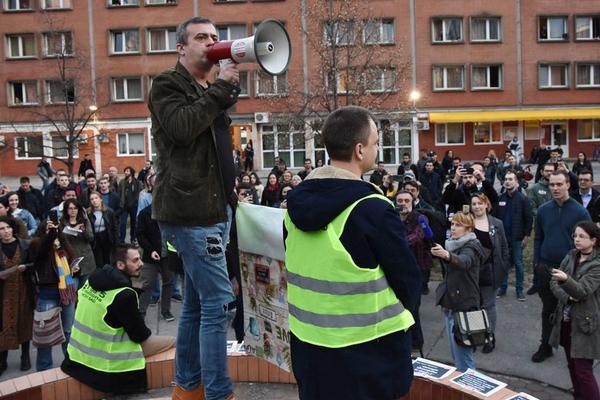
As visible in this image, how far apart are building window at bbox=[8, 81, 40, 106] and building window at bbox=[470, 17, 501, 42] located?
90.5 ft

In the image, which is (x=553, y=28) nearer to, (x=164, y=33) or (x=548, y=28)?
(x=548, y=28)

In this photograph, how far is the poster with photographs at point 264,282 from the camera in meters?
3.91

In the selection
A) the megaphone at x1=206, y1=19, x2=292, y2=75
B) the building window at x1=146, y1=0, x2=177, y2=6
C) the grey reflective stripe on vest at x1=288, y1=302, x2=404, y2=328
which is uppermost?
the building window at x1=146, y1=0, x2=177, y2=6

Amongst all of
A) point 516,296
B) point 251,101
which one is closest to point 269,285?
point 516,296

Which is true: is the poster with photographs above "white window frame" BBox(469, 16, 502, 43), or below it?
below

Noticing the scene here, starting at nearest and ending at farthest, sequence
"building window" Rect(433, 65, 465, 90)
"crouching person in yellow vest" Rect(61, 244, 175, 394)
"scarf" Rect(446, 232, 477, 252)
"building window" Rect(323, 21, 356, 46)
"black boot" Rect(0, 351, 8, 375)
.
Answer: "crouching person in yellow vest" Rect(61, 244, 175, 394), "scarf" Rect(446, 232, 477, 252), "black boot" Rect(0, 351, 8, 375), "building window" Rect(323, 21, 356, 46), "building window" Rect(433, 65, 465, 90)

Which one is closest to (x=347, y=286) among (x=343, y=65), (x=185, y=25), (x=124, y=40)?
(x=185, y=25)

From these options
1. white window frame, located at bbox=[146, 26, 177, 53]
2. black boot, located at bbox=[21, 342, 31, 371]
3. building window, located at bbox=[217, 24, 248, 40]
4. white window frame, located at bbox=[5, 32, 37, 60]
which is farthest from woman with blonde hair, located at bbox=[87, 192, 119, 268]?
white window frame, located at bbox=[5, 32, 37, 60]

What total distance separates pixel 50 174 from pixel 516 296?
60.8ft

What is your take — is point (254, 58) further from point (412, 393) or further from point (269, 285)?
point (412, 393)

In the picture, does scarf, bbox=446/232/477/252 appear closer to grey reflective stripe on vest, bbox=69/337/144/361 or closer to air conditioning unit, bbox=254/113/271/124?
grey reflective stripe on vest, bbox=69/337/144/361

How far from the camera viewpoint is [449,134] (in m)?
40.2

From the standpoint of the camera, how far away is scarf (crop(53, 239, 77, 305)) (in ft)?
24.6

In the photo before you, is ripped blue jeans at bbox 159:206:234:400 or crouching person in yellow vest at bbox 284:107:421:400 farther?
ripped blue jeans at bbox 159:206:234:400
